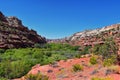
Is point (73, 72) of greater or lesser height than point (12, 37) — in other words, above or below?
below

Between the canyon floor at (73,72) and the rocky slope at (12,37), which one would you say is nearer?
the canyon floor at (73,72)

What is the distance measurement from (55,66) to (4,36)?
76723 mm

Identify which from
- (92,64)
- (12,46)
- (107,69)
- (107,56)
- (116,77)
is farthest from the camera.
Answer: (12,46)

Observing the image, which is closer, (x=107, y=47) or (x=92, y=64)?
(x=92, y=64)

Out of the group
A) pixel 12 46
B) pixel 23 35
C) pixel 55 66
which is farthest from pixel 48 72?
pixel 23 35

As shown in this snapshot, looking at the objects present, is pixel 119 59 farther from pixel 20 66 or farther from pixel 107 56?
pixel 20 66

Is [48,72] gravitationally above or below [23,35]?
below

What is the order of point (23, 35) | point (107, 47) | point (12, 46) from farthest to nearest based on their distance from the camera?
1. point (23, 35)
2. point (12, 46)
3. point (107, 47)

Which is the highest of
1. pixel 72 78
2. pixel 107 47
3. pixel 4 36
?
pixel 4 36

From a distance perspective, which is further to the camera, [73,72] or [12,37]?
[12,37]

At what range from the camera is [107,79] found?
1967 centimetres

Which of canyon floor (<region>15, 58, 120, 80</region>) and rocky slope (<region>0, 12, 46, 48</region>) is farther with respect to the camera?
rocky slope (<region>0, 12, 46, 48</region>)

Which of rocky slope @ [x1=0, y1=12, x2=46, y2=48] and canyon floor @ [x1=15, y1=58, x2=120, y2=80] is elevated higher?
rocky slope @ [x1=0, y1=12, x2=46, y2=48]

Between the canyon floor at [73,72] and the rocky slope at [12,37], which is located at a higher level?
the rocky slope at [12,37]
